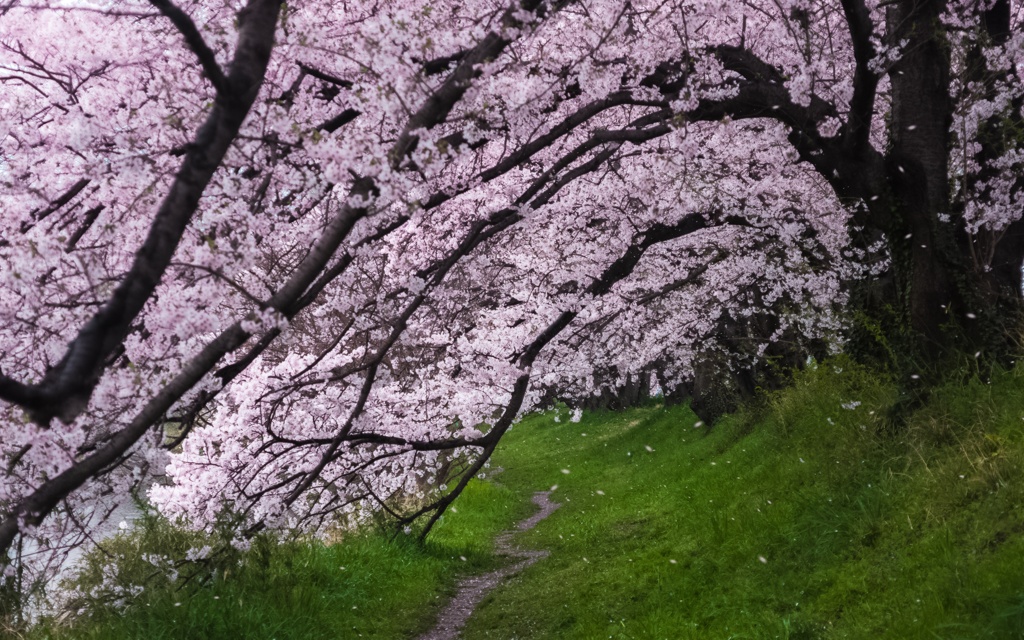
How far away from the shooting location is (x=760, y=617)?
6.69 meters

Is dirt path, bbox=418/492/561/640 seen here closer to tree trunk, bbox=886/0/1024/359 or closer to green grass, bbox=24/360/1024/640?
green grass, bbox=24/360/1024/640

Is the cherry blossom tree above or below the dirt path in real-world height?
above

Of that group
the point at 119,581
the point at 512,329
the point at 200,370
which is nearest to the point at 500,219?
the point at 200,370

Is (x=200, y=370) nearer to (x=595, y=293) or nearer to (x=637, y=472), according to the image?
(x=595, y=293)

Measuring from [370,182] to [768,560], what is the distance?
5761 millimetres

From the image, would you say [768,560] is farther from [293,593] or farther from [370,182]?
[370,182]

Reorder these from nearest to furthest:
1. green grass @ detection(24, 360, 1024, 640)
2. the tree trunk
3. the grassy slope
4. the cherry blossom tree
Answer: the cherry blossom tree < the grassy slope < green grass @ detection(24, 360, 1024, 640) < the tree trunk

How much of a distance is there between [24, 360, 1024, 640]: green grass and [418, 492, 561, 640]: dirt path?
23 cm

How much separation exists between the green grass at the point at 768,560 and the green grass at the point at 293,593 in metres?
0.02

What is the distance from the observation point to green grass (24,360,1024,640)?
5.42m

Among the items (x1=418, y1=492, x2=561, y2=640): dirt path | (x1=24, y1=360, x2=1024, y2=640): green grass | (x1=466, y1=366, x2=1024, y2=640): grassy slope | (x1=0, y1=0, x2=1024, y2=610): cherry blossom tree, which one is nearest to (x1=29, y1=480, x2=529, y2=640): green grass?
(x1=24, y1=360, x2=1024, y2=640): green grass

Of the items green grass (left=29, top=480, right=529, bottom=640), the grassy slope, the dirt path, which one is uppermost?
green grass (left=29, top=480, right=529, bottom=640)

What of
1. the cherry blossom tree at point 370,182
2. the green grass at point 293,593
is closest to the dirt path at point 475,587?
the green grass at point 293,593

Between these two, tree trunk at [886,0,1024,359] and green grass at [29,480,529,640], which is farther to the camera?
tree trunk at [886,0,1024,359]
